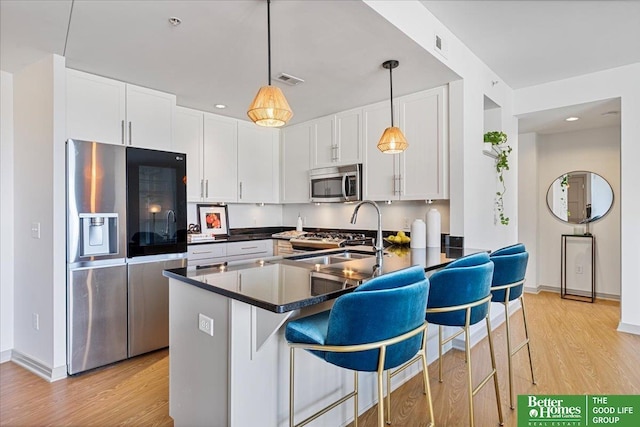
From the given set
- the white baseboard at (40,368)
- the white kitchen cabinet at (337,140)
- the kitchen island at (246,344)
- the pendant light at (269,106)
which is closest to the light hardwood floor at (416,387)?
the white baseboard at (40,368)

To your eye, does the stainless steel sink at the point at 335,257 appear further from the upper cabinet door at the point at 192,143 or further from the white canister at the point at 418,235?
the upper cabinet door at the point at 192,143

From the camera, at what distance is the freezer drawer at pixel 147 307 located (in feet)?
9.87

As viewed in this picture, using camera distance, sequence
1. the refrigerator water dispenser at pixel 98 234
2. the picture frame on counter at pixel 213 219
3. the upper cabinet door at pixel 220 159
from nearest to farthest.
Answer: the refrigerator water dispenser at pixel 98 234, the upper cabinet door at pixel 220 159, the picture frame on counter at pixel 213 219

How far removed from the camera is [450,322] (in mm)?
1927

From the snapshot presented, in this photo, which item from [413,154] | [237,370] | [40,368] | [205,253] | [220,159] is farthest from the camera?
[220,159]

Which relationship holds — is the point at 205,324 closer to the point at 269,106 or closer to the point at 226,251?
the point at 269,106

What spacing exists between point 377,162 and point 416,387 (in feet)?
7.48

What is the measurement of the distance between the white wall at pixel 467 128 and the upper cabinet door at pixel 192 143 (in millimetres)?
2724

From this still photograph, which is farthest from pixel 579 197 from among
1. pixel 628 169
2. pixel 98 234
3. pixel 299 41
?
pixel 98 234

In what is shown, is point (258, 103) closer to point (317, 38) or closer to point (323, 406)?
point (317, 38)

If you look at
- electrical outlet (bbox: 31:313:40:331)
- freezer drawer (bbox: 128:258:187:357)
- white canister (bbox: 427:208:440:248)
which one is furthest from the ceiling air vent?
electrical outlet (bbox: 31:313:40:331)

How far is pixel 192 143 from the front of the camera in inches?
163

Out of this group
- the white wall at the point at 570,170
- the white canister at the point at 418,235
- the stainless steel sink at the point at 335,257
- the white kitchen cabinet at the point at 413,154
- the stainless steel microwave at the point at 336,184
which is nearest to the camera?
the stainless steel sink at the point at 335,257

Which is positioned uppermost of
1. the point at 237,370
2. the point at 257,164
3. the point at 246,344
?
the point at 257,164
